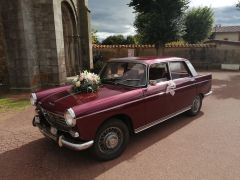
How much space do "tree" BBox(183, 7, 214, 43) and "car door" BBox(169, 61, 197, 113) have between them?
21.2 meters

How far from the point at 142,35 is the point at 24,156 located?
48.5 ft

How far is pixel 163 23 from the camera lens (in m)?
15.8

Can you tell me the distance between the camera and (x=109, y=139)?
144 inches

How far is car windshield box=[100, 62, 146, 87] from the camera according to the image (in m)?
4.31

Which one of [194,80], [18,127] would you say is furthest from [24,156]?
[194,80]

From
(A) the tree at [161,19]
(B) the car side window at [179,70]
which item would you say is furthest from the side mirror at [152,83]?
(A) the tree at [161,19]

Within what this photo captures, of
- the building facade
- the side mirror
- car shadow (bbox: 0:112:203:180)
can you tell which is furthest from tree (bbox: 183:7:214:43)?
car shadow (bbox: 0:112:203:180)

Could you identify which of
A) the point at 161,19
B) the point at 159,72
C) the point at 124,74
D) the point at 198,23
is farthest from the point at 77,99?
the point at 198,23

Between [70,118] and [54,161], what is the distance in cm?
102

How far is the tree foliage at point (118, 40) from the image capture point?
2568 cm

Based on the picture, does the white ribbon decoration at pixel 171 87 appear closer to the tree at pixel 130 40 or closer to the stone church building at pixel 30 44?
the stone church building at pixel 30 44

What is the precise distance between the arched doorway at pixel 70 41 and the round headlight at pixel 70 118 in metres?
9.33

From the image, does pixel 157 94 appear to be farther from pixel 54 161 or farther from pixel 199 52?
pixel 199 52

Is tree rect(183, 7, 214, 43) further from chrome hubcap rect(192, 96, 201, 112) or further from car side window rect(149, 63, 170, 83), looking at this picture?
car side window rect(149, 63, 170, 83)
